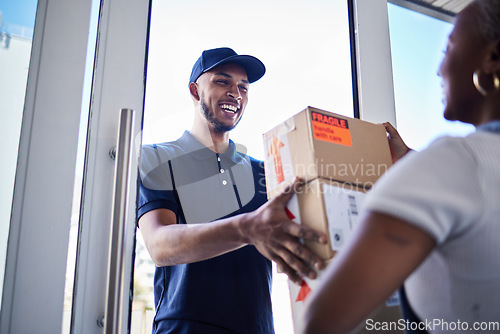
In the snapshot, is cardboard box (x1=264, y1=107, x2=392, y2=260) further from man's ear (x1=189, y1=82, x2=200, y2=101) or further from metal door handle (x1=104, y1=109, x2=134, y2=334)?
man's ear (x1=189, y1=82, x2=200, y2=101)

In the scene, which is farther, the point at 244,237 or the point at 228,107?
the point at 228,107

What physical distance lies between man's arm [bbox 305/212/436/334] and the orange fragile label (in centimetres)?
39

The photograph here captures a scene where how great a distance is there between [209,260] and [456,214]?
0.85m

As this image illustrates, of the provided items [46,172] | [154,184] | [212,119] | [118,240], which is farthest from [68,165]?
[212,119]

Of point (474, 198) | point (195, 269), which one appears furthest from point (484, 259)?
point (195, 269)

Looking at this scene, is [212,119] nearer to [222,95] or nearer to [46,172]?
[222,95]

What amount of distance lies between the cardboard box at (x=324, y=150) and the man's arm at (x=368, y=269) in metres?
0.34

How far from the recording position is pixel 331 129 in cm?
89

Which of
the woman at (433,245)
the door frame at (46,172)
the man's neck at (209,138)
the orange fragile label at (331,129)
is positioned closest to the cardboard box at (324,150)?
the orange fragile label at (331,129)

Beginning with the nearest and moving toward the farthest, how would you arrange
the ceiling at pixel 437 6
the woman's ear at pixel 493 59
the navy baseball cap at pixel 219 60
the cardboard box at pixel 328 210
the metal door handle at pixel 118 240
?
the woman's ear at pixel 493 59
the cardboard box at pixel 328 210
the metal door handle at pixel 118 240
the navy baseball cap at pixel 219 60
the ceiling at pixel 437 6

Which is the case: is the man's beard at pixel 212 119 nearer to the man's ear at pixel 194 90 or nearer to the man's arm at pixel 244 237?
the man's ear at pixel 194 90

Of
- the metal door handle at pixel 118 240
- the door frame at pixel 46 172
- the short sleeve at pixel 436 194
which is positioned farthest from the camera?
the door frame at pixel 46 172

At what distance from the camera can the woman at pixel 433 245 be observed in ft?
1.55

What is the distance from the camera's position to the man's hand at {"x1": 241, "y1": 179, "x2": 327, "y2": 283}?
0.78 meters
